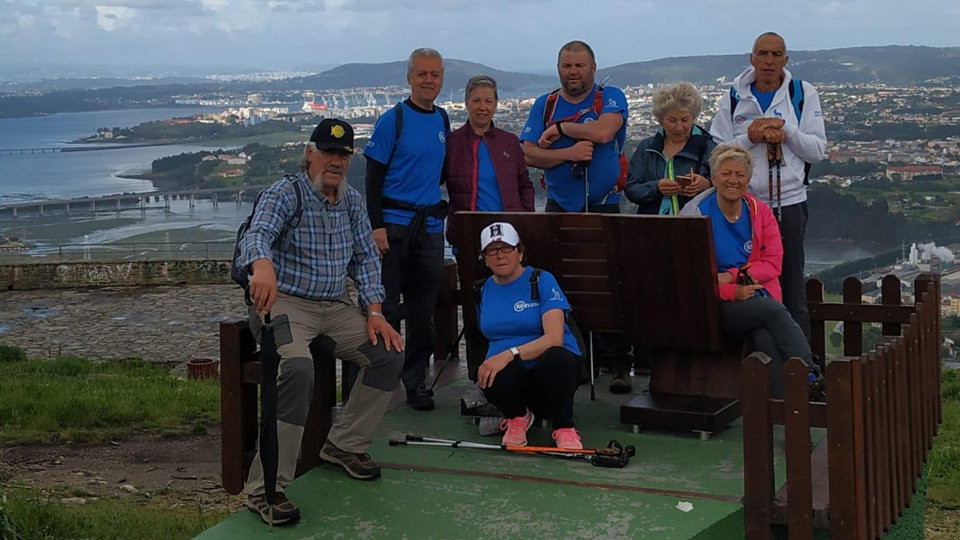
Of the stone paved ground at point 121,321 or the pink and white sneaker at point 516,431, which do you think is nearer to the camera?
the pink and white sneaker at point 516,431

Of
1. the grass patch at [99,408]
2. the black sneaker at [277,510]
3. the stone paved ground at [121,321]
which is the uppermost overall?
the black sneaker at [277,510]

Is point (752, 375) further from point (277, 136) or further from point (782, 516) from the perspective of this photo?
point (277, 136)

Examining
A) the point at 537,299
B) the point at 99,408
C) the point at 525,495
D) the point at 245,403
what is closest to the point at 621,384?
the point at 537,299

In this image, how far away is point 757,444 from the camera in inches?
202

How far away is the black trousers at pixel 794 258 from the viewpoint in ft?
24.3

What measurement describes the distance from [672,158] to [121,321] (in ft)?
48.8

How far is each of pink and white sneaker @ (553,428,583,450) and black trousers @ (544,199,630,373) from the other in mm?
1399

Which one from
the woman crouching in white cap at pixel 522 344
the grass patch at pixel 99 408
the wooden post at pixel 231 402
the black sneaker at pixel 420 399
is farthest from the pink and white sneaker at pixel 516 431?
the grass patch at pixel 99 408

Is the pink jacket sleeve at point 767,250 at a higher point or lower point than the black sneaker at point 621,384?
higher

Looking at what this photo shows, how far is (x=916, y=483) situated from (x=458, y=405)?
2563 mm

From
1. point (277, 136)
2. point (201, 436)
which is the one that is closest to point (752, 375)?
point (201, 436)

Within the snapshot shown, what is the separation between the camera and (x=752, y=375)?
16.8ft

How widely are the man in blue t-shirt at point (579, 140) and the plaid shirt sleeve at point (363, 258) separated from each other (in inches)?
66.2

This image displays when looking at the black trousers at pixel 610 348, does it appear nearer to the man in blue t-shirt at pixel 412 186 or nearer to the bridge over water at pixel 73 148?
the man in blue t-shirt at pixel 412 186
